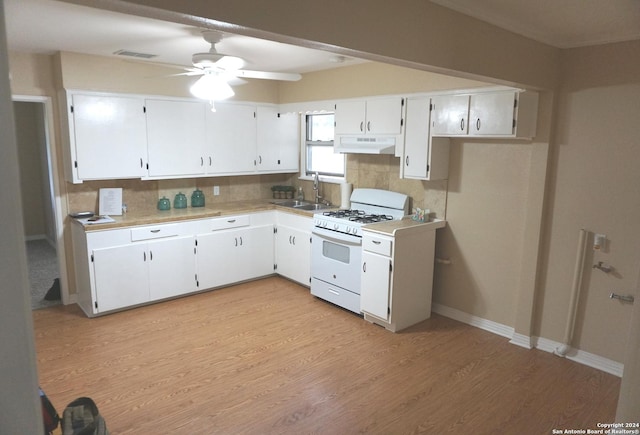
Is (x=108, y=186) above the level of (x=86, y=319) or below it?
above

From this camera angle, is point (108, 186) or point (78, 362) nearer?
point (78, 362)

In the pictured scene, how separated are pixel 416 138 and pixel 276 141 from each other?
225 centimetres

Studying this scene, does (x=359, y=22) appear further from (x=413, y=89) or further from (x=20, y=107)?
(x=20, y=107)

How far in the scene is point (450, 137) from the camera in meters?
4.08

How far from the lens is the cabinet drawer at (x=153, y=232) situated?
4.43 meters

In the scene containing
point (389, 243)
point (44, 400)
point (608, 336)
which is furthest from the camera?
point (389, 243)

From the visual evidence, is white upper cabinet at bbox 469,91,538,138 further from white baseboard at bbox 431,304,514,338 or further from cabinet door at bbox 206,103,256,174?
cabinet door at bbox 206,103,256,174

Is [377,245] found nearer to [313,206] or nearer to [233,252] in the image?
[313,206]

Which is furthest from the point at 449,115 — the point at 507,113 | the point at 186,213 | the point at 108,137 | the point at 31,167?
the point at 31,167

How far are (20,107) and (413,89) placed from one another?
635cm

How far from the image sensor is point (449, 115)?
386cm

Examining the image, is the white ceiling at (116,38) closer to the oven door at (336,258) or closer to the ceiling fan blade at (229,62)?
the ceiling fan blade at (229,62)

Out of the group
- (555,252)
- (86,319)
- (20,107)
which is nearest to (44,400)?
(86,319)

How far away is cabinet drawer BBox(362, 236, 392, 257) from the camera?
3.94m
